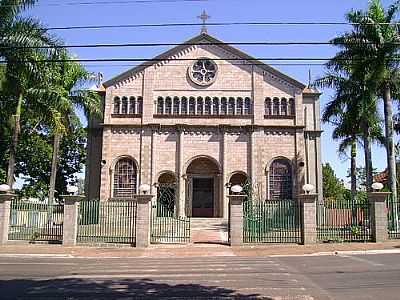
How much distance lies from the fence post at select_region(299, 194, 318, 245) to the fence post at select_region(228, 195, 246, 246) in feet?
9.40

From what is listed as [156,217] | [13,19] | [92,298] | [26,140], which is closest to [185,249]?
[156,217]

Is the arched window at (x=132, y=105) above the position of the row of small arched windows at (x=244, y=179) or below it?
above

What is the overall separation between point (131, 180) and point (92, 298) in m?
25.6

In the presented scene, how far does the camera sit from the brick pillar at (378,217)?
21.8 m

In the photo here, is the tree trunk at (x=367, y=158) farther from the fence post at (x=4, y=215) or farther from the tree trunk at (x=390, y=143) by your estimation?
the fence post at (x=4, y=215)

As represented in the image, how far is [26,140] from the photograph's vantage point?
137 ft

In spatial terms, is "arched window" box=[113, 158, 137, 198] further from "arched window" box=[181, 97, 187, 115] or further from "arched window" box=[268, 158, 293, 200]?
"arched window" box=[268, 158, 293, 200]

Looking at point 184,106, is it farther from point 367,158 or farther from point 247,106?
point 367,158

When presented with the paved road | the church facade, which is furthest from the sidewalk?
the church facade

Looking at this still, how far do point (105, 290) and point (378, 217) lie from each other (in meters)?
16.0

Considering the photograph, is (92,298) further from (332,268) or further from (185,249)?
(185,249)

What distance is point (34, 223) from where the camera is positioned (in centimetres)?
2361

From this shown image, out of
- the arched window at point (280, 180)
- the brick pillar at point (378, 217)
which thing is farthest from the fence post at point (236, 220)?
the arched window at point (280, 180)

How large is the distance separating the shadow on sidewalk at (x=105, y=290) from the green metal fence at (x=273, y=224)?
11723 mm
